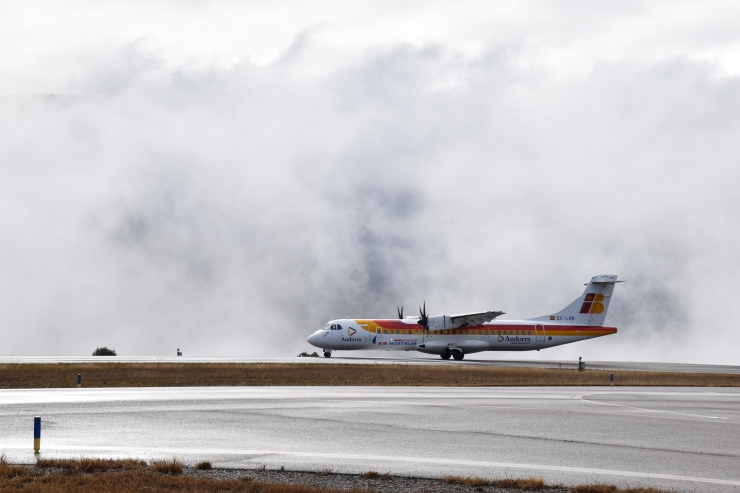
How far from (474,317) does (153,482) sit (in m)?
54.8

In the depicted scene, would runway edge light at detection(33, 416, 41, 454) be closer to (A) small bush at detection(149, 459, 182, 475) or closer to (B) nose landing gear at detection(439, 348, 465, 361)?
(A) small bush at detection(149, 459, 182, 475)

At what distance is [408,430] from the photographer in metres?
17.4

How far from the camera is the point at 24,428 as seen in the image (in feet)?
55.8

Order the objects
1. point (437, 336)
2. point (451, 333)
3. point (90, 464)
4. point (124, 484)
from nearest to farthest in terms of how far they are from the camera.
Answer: point (124, 484) < point (90, 464) < point (437, 336) < point (451, 333)

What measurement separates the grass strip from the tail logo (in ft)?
199

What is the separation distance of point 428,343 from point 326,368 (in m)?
19.2

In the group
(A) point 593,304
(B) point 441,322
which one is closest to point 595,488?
(B) point 441,322

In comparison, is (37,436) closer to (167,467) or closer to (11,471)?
(11,471)

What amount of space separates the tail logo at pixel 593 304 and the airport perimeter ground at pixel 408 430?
3544cm

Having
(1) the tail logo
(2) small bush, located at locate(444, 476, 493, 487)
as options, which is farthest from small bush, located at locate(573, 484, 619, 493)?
(1) the tail logo

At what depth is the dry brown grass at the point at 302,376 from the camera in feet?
117

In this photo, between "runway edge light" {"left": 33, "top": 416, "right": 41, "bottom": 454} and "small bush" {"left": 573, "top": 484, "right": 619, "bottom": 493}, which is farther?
"runway edge light" {"left": 33, "top": 416, "right": 41, "bottom": 454}

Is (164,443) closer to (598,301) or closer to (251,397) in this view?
(251,397)

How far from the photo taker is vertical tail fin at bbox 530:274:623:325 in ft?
225
